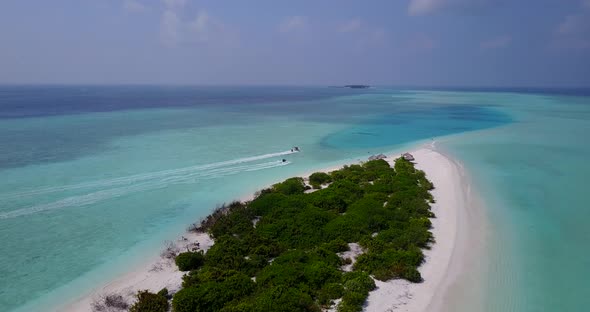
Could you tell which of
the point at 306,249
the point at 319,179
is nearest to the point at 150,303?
the point at 306,249

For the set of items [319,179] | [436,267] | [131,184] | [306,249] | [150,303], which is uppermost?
[319,179]

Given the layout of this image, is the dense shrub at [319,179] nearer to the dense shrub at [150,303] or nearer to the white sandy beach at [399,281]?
the white sandy beach at [399,281]

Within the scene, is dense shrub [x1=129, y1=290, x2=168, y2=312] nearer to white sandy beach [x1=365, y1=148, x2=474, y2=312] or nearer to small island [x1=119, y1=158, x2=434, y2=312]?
small island [x1=119, y1=158, x2=434, y2=312]

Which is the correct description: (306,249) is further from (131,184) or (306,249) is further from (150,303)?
(131,184)

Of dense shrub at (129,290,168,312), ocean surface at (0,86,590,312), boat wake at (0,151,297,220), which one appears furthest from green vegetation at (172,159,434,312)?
boat wake at (0,151,297,220)

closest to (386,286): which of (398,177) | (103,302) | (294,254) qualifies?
(294,254)

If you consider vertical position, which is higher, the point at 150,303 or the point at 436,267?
the point at 150,303
